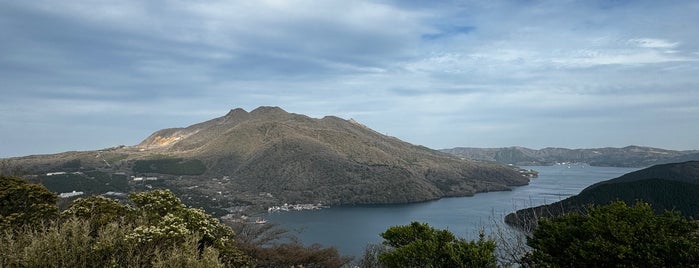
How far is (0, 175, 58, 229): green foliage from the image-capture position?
18.7 m

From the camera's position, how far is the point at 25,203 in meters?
20.0

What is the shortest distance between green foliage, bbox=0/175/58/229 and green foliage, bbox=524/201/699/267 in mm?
Answer: 20643

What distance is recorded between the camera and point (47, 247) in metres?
10.5

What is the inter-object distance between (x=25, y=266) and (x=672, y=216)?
1825 cm

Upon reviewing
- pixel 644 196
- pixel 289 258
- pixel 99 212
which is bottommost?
pixel 644 196

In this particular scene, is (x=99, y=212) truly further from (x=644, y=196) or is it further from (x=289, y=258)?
(x=644, y=196)

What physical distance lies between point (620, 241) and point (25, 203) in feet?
81.0

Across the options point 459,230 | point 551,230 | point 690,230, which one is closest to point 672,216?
point 690,230

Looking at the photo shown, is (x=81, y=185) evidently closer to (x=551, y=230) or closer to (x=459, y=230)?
(x=459, y=230)

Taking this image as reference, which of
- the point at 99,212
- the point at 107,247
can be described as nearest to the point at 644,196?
the point at 99,212

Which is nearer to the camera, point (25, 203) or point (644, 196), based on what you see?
point (25, 203)

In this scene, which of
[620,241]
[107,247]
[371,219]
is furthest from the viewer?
[371,219]

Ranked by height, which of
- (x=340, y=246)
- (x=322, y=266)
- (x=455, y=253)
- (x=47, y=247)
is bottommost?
(x=340, y=246)

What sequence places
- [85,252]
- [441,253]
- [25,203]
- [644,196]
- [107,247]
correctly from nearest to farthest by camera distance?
1. [85,252]
2. [107,247]
3. [441,253]
4. [25,203]
5. [644,196]
